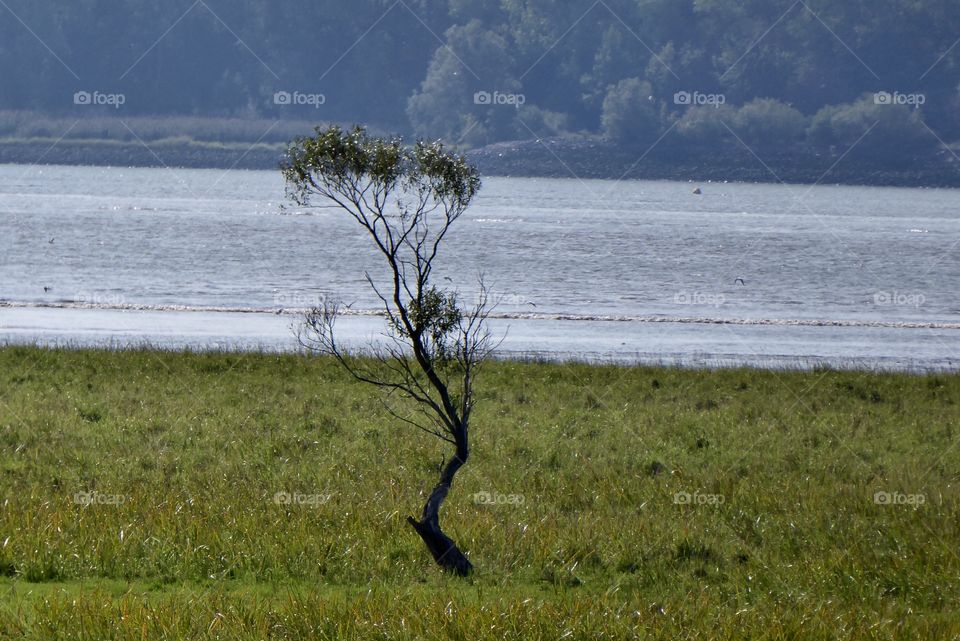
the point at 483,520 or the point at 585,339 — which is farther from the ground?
the point at 483,520

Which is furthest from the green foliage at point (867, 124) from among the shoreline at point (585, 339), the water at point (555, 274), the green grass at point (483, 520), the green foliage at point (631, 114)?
the green grass at point (483, 520)

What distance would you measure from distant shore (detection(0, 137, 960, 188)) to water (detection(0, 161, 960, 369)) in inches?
1257

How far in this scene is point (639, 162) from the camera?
18800 cm

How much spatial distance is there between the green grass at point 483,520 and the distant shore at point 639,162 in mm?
161781

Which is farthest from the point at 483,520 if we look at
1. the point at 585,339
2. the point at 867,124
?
the point at 867,124

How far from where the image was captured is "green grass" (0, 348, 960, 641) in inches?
402

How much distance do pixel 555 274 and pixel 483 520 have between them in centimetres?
5729

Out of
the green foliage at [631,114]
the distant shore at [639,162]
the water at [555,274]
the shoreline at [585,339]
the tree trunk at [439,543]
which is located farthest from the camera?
the distant shore at [639,162]

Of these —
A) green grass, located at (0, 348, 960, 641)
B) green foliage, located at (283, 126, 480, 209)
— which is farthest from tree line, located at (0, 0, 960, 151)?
green foliage, located at (283, 126, 480, 209)

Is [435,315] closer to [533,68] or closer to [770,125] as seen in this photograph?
[533,68]

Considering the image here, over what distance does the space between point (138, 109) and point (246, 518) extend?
612ft

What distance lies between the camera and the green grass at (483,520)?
402 inches

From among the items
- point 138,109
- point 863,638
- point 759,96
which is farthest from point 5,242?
point 759,96

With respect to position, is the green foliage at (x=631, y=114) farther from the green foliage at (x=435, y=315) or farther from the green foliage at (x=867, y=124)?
the green foliage at (x=435, y=315)
